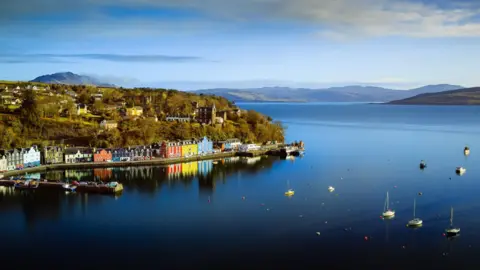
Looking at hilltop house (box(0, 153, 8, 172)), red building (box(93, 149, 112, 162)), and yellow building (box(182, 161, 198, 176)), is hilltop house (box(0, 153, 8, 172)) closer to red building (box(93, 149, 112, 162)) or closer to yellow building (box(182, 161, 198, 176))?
red building (box(93, 149, 112, 162))

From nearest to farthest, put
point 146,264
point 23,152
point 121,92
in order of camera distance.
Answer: point 146,264 < point 23,152 < point 121,92

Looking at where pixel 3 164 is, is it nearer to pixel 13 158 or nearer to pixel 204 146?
pixel 13 158

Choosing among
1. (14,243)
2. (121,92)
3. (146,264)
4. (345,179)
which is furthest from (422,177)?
(121,92)

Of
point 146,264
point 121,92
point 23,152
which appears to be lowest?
point 146,264

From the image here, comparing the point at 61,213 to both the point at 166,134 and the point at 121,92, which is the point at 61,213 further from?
the point at 121,92

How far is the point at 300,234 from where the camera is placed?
34.1 ft

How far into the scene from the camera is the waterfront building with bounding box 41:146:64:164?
62.2 feet

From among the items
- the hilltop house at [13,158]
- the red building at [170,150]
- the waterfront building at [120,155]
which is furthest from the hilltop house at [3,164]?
the red building at [170,150]

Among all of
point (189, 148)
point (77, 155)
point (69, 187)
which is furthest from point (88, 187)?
point (189, 148)

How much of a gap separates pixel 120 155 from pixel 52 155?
8.38 ft

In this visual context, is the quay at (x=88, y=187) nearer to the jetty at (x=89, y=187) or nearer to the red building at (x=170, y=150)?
the jetty at (x=89, y=187)

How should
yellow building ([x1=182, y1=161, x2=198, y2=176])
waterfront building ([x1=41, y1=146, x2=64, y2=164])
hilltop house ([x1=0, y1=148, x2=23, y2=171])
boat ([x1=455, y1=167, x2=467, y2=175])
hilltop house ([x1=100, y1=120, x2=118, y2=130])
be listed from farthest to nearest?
hilltop house ([x1=100, y1=120, x2=118, y2=130]) → waterfront building ([x1=41, y1=146, x2=64, y2=164]) → yellow building ([x1=182, y1=161, x2=198, y2=176]) → boat ([x1=455, y1=167, x2=467, y2=175]) → hilltop house ([x1=0, y1=148, x2=23, y2=171])

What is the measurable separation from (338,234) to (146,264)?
13.2 feet

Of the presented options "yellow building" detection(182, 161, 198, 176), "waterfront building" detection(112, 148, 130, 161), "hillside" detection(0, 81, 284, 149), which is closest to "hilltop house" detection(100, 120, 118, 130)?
"hillside" detection(0, 81, 284, 149)
